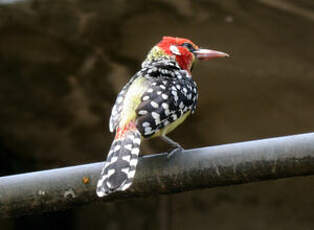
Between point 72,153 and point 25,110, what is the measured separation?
1.72 ft

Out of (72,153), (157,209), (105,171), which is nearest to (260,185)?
(157,209)

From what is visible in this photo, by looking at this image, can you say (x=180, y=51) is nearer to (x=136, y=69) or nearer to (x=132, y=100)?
(x=132, y=100)

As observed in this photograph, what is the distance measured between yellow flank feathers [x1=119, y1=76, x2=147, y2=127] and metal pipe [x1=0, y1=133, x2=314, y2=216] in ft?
1.49

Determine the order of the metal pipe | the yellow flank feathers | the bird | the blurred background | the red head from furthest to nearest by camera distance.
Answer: the blurred background
the red head
the yellow flank feathers
the bird
the metal pipe

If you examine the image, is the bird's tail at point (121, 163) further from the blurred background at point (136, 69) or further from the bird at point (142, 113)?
the blurred background at point (136, 69)

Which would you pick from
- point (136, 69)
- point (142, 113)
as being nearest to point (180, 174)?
point (142, 113)

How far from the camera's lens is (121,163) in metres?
2.09

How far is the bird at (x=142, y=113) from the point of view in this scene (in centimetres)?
198

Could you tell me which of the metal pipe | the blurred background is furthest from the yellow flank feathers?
the blurred background

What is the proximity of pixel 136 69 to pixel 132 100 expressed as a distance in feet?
6.66

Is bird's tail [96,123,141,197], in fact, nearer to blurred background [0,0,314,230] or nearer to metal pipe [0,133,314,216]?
metal pipe [0,133,314,216]

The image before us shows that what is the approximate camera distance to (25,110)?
15.5ft

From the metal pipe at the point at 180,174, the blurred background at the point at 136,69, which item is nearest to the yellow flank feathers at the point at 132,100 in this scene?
the metal pipe at the point at 180,174

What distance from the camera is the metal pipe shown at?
182cm
